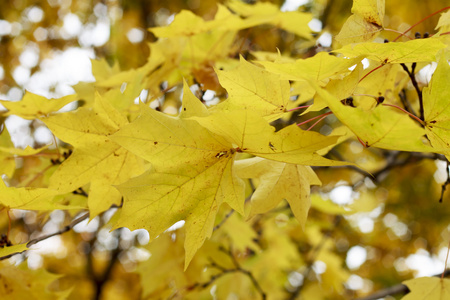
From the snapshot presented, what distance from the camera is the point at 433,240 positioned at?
167 inches

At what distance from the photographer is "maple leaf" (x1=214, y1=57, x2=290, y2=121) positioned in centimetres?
87

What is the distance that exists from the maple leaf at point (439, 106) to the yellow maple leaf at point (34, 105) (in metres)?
1.02

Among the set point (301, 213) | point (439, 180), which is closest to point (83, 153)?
point (301, 213)

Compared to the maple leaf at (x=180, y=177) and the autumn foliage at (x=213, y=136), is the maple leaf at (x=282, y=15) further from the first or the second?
the maple leaf at (x=180, y=177)

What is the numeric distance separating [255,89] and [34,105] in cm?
78

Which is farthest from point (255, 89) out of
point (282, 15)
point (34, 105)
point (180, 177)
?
point (282, 15)

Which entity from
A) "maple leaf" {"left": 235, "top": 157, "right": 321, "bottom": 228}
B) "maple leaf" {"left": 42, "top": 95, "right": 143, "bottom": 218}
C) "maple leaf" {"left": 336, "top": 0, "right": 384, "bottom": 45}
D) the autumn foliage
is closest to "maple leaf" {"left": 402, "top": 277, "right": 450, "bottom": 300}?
the autumn foliage

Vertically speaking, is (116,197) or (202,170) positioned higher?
Result: (202,170)

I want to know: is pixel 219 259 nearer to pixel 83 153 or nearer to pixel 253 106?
pixel 83 153

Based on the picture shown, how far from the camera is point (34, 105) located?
120 cm

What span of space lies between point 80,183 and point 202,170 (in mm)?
441

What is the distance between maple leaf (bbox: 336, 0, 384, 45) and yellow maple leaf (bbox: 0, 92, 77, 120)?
85 cm

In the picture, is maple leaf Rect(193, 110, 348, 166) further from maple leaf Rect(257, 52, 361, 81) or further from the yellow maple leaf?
the yellow maple leaf

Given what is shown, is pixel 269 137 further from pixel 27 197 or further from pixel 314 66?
pixel 27 197
